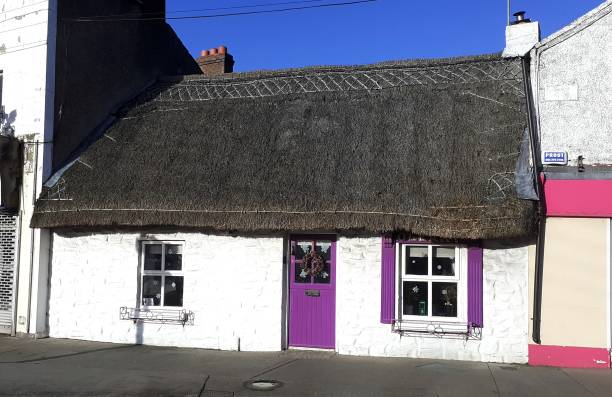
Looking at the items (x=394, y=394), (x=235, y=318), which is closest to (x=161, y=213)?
(x=235, y=318)

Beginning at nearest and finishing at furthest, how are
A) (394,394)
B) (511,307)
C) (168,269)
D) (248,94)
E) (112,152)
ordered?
(394,394) → (511,307) → (168,269) → (112,152) → (248,94)

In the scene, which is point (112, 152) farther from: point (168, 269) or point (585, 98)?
point (585, 98)

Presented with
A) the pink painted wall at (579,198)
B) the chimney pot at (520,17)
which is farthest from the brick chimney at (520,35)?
the pink painted wall at (579,198)

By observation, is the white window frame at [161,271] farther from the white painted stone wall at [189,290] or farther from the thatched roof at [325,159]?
the thatched roof at [325,159]

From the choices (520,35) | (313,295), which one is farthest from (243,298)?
(520,35)

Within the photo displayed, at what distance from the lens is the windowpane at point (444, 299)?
900cm

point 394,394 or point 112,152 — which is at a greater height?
point 112,152

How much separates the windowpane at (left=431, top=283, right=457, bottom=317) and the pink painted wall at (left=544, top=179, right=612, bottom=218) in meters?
1.95

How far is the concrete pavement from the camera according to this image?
23.1 ft

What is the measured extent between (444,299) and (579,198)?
2631 millimetres

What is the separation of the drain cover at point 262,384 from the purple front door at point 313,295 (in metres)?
2.03

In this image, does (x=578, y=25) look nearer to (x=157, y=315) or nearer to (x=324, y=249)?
(x=324, y=249)

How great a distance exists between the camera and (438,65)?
11.6 m

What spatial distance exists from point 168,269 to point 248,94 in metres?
4.27
